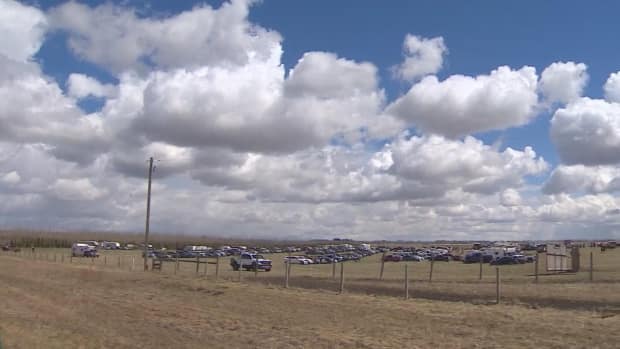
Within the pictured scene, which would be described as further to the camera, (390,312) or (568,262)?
(568,262)

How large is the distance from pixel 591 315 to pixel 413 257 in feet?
255

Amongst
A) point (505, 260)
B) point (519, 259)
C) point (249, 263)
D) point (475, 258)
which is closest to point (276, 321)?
point (249, 263)

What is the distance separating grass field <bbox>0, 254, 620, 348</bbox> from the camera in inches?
690

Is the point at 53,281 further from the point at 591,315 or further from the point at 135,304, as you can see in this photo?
the point at 591,315

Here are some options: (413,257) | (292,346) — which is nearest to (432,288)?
(292,346)

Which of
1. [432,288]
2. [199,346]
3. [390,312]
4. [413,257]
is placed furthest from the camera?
[413,257]

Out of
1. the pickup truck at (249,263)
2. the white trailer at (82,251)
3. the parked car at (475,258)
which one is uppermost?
the parked car at (475,258)

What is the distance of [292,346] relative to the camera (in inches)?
→ 673

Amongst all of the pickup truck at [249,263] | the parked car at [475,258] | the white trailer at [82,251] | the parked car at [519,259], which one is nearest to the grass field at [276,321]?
the pickup truck at [249,263]

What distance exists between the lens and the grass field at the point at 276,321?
17.5m

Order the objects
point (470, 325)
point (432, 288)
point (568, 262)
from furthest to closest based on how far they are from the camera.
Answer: point (568, 262) < point (432, 288) < point (470, 325)

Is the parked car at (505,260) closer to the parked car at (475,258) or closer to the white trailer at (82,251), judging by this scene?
the parked car at (475,258)

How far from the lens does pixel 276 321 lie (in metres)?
22.2

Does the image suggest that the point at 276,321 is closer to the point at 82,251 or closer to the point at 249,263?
the point at 249,263
